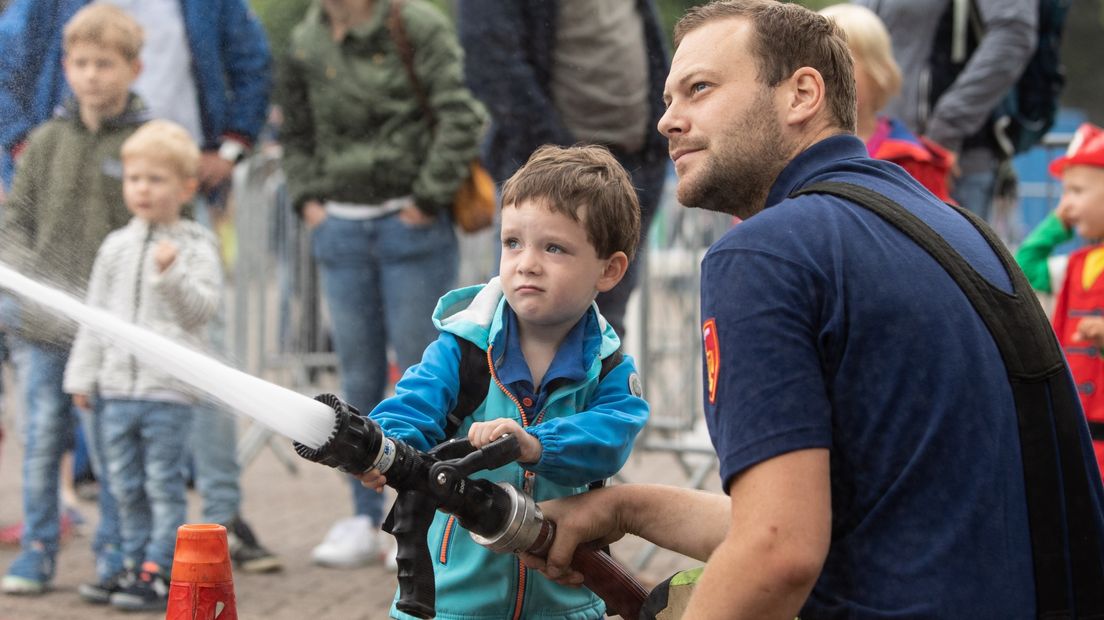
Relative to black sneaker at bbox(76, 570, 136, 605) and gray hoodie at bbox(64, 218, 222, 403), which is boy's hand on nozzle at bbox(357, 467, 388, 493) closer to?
gray hoodie at bbox(64, 218, 222, 403)

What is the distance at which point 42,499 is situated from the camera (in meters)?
5.26

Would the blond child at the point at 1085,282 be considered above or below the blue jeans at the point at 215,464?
above

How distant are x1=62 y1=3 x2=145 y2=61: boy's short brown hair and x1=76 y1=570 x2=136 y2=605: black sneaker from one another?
1808 millimetres

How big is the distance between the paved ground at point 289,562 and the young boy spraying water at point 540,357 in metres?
2.13

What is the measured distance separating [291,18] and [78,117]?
895 inches

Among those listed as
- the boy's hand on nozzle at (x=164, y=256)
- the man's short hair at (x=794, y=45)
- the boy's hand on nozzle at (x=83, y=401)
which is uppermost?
the man's short hair at (x=794, y=45)

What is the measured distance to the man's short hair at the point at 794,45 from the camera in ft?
8.04

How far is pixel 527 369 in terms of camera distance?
9.09 ft

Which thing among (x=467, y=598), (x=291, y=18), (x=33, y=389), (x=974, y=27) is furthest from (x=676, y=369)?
(x=291, y=18)

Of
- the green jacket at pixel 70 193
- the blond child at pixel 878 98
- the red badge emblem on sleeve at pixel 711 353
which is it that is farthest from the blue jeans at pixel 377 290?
the red badge emblem on sleeve at pixel 711 353

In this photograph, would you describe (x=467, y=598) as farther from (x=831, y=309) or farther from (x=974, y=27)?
(x=974, y=27)

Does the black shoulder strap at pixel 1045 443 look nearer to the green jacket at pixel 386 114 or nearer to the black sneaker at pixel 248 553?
the green jacket at pixel 386 114

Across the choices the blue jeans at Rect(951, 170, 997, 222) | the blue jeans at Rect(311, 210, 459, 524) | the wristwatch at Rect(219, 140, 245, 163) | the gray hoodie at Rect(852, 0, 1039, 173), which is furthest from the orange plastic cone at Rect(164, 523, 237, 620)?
the blue jeans at Rect(951, 170, 997, 222)

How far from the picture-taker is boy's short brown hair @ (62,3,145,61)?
496 cm
